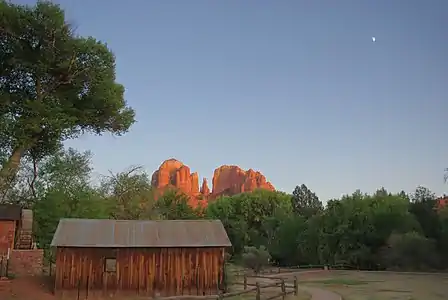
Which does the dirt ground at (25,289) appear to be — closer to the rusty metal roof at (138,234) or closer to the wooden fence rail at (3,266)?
the wooden fence rail at (3,266)

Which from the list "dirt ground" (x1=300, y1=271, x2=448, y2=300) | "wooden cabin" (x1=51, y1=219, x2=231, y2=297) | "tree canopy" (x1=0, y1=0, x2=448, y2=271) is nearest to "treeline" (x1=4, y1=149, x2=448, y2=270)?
"tree canopy" (x1=0, y1=0, x2=448, y2=271)

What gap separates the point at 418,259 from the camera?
4528 cm

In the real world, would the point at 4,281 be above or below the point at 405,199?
below

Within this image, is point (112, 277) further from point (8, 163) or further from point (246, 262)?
point (246, 262)

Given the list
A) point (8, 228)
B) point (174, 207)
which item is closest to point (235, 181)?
point (174, 207)

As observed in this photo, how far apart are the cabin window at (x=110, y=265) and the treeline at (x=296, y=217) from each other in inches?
576

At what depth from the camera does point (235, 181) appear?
495ft

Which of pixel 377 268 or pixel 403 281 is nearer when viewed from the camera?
pixel 403 281

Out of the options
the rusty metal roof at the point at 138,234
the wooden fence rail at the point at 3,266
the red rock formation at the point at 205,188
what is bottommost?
the wooden fence rail at the point at 3,266

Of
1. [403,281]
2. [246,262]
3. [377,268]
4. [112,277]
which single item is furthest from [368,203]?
[112,277]

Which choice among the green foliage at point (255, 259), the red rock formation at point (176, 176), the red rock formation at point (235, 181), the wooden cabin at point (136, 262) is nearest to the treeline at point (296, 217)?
the green foliage at point (255, 259)

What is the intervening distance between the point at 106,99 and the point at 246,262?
28.5m

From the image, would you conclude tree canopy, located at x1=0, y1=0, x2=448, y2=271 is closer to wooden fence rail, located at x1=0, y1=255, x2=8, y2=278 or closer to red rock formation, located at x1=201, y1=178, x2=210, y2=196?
wooden fence rail, located at x1=0, y1=255, x2=8, y2=278

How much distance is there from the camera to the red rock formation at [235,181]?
468 ft
